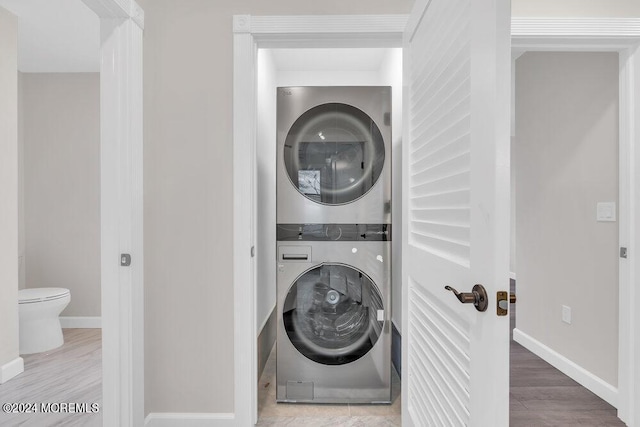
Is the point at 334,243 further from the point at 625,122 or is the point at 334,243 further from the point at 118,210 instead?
the point at 625,122

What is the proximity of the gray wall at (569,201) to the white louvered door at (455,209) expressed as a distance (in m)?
1.56

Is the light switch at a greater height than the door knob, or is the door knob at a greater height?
the light switch

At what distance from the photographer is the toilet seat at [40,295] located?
2846 millimetres

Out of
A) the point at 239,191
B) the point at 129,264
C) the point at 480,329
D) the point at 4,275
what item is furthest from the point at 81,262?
the point at 480,329

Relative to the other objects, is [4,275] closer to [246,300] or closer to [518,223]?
[246,300]

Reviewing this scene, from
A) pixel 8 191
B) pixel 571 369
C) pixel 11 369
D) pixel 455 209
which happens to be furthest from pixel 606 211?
pixel 11 369

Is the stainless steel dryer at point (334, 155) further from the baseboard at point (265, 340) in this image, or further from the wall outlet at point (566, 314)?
the wall outlet at point (566, 314)

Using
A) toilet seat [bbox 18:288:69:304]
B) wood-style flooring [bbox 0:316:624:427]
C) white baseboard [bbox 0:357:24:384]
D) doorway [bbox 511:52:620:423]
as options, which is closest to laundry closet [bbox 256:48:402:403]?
wood-style flooring [bbox 0:316:624:427]

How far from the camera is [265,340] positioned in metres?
2.71

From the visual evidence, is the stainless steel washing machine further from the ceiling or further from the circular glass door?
the ceiling

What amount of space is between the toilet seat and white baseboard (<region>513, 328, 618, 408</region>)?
382 cm

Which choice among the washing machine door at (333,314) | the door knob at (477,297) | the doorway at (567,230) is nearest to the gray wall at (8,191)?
the washing machine door at (333,314)

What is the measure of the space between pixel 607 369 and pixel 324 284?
181 centimetres

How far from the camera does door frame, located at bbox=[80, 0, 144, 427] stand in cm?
160
